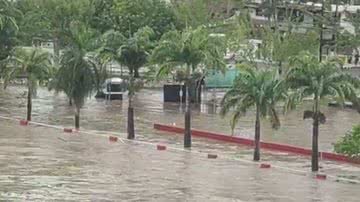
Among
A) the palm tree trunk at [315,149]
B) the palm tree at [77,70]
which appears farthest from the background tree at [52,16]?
the palm tree trunk at [315,149]

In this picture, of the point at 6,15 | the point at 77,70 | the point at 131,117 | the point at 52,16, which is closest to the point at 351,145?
the point at 131,117

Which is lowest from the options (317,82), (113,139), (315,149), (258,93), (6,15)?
(113,139)

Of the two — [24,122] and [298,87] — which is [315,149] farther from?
[24,122]

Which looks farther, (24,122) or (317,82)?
(24,122)

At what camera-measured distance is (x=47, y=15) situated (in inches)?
2931

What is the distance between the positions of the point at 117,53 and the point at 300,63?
8.40 meters

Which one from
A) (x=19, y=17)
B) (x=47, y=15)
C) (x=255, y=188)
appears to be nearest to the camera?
(x=255, y=188)

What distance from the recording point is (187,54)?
3622cm

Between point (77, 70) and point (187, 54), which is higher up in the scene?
point (187, 54)

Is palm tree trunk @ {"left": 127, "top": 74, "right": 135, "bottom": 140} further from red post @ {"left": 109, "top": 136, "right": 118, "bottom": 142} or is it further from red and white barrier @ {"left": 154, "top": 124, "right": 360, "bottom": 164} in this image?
red and white barrier @ {"left": 154, "top": 124, "right": 360, "bottom": 164}

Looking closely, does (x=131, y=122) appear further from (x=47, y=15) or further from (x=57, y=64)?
(x=47, y=15)

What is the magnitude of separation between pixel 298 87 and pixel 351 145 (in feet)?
11.4

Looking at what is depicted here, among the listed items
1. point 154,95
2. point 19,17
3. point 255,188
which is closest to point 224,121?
point 154,95

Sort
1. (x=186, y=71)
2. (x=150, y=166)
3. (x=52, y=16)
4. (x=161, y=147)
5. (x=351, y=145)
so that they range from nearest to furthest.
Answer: (x=150, y=166), (x=351, y=145), (x=161, y=147), (x=186, y=71), (x=52, y=16)
